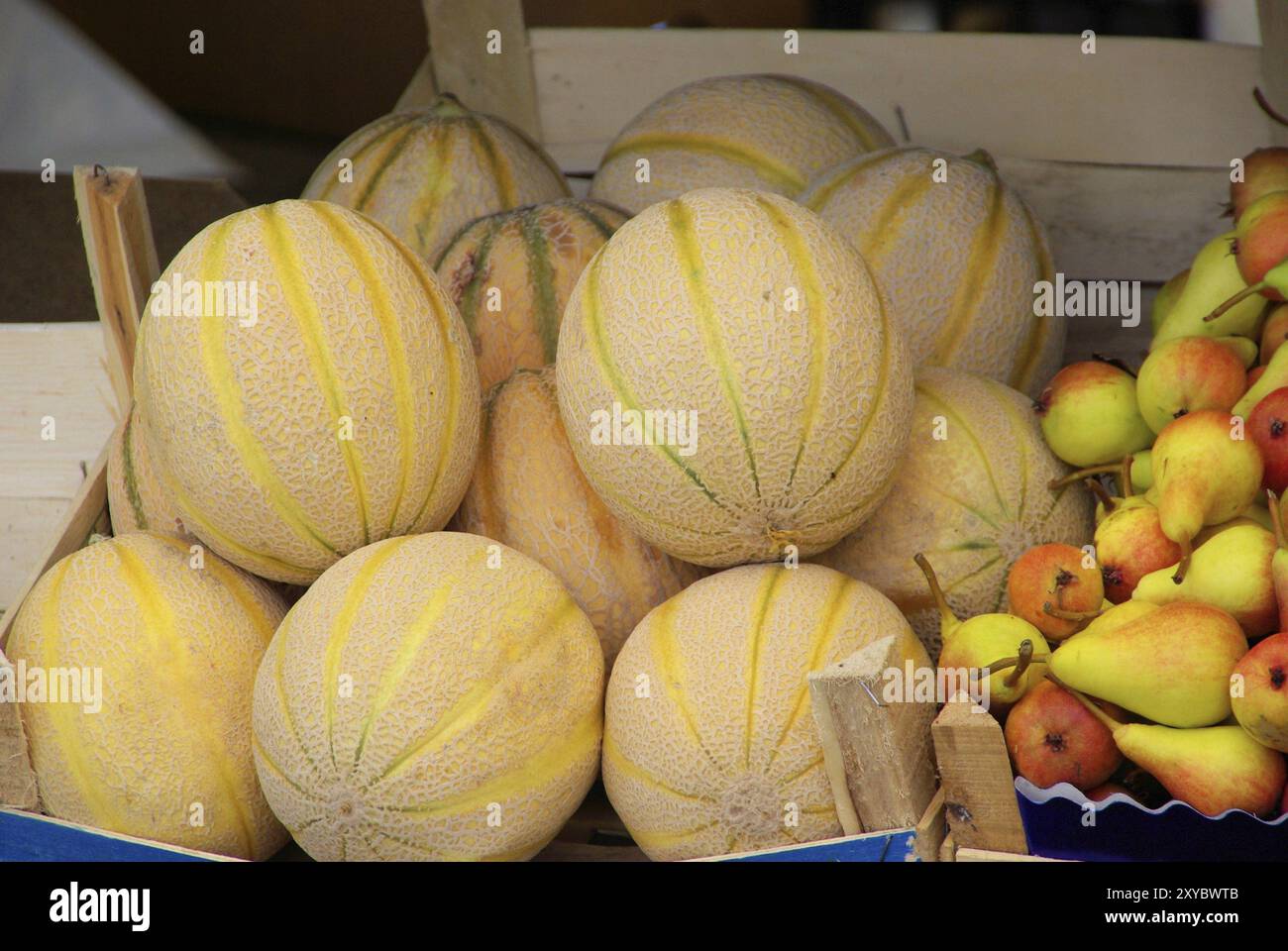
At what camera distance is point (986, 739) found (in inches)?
51.8

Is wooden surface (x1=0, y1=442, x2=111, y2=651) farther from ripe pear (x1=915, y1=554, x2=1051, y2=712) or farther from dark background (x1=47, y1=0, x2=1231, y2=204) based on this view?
dark background (x1=47, y1=0, x2=1231, y2=204)

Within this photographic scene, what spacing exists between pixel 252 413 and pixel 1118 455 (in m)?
1.21

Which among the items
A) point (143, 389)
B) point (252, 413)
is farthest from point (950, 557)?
point (143, 389)

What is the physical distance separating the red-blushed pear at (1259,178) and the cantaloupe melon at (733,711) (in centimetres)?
90

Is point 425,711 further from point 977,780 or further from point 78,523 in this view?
point 78,523

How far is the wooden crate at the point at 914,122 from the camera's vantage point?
221cm

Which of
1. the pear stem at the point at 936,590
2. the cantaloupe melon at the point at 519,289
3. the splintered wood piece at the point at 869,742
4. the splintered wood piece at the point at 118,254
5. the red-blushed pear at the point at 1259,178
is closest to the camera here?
the splintered wood piece at the point at 869,742

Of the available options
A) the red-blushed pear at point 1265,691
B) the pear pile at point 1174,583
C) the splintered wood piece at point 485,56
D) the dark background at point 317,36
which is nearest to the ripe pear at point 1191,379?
the pear pile at point 1174,583

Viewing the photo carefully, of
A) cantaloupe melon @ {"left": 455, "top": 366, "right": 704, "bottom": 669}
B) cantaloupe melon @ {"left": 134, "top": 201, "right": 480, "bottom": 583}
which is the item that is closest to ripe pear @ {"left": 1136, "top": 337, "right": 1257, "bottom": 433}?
cantaloupe melon @ {"left": 455, "top": 366, "right": 704, "bottom": 669}

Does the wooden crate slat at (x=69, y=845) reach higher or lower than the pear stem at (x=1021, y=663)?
lower

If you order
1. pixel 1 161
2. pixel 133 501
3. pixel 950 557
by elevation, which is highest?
pixel 1 161

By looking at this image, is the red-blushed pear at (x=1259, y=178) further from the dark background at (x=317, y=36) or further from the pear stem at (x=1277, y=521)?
the dark background at (x=317, y=36)
